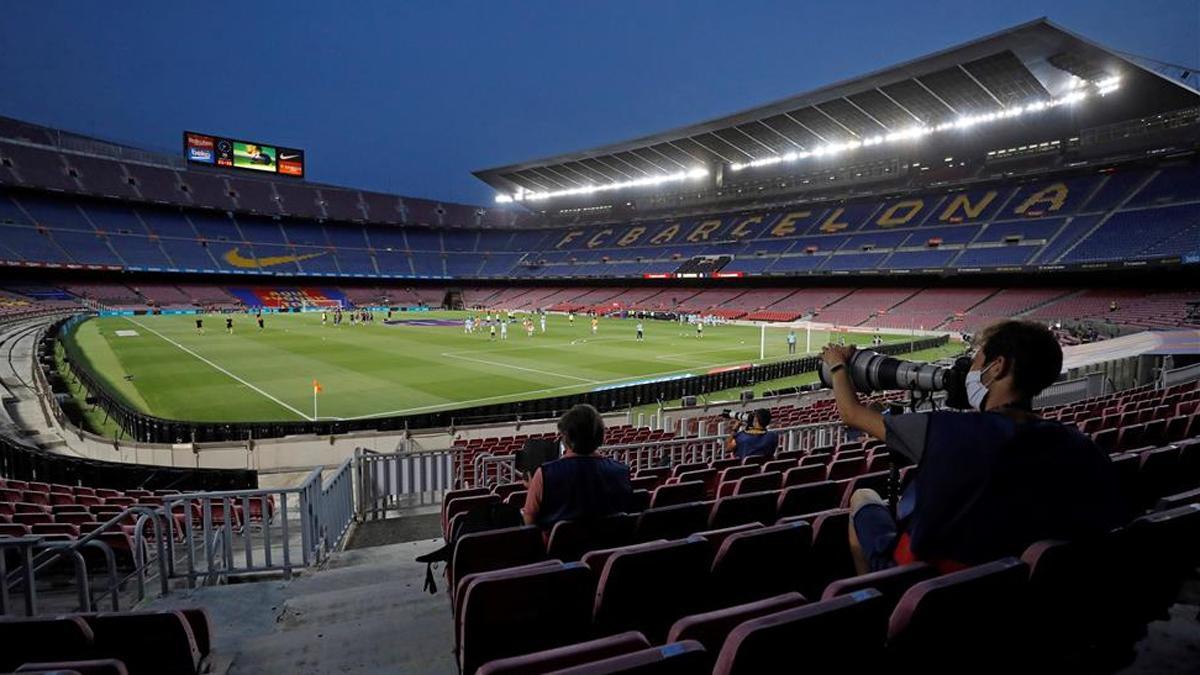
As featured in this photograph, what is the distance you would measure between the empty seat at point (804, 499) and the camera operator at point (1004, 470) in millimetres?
2034

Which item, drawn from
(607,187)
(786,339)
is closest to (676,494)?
(786,339)

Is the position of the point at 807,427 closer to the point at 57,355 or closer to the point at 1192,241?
the point at 57,355

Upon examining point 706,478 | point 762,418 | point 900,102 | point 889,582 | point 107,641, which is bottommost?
point 706,478

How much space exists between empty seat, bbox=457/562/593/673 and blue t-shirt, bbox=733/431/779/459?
17.6 feet

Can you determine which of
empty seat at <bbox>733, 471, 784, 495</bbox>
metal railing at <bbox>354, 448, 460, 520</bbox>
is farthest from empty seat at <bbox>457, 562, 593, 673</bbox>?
metal railing at <bbox>354, 448, 460, 520</bbox>

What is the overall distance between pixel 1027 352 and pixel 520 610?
95.1 inches

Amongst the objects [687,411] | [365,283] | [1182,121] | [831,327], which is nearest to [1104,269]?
[1182,121]

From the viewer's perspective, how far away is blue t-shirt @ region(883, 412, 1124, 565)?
235 centimetres

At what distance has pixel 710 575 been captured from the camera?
116 inches

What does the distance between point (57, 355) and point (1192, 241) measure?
62.5 m

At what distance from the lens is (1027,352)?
2.50 m

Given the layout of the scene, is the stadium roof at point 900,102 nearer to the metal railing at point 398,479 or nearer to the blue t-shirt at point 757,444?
the blue t-shirt at point 757,444

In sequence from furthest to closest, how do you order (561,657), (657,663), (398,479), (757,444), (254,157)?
(254,157), (398,479), (757,444), (561,657), (657,663)

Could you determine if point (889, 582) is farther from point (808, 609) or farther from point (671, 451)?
point (671, 451)
